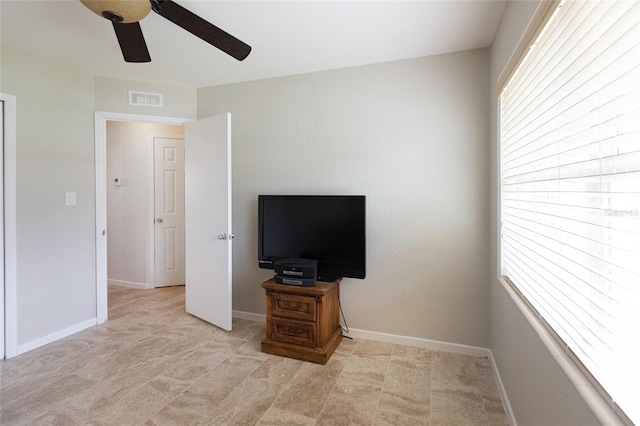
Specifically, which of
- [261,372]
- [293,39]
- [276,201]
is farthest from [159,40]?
[261,372]

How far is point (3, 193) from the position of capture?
103 inches

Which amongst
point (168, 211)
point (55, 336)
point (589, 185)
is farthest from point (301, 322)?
point (168, 211)

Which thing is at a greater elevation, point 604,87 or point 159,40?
point 159,40

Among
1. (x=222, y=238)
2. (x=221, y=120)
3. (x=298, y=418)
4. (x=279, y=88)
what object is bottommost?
(x=298, y=418)

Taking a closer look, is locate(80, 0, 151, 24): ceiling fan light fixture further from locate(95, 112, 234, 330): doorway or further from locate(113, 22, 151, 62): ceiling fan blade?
locate(95, 112, 234, 330): doorway

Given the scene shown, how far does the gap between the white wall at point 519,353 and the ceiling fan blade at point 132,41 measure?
6.60 feet

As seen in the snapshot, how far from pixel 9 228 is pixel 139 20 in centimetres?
208

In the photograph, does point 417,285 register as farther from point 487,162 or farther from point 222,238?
point 222,238

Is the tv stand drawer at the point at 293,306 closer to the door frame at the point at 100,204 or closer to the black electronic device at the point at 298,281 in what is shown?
the black electronic device at the point at 298,281

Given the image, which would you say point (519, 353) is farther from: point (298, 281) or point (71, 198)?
point (71, 198)

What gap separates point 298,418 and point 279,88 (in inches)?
109

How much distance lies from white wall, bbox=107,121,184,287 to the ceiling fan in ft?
8.92

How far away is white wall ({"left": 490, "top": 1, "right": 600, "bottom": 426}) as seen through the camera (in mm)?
1105

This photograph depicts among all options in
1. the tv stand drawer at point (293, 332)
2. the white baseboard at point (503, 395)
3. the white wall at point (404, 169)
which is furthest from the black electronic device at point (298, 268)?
the white baseboard at point (503, 395)
